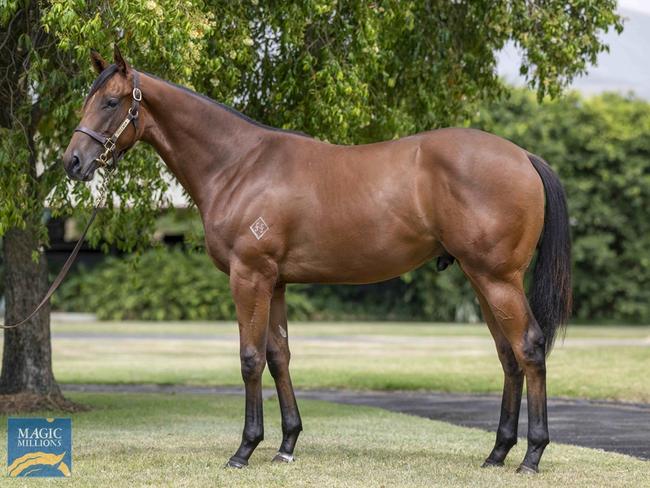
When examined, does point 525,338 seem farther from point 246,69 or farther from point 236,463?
point 246,69

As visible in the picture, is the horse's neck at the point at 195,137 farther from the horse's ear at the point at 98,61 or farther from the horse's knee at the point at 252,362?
the horse's knee at the point at 252,362

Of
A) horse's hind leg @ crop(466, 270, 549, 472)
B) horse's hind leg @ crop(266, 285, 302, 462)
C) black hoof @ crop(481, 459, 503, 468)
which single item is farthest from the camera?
horse's hind leg @ crop(266, 285, 302, 462)

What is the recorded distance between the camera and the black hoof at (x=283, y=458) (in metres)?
8.05

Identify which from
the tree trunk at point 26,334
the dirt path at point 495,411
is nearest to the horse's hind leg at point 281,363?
the dirt path at point 495,411

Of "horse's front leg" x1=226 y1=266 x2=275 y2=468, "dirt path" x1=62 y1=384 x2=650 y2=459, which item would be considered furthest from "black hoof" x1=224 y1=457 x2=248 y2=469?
"dirt path" x1=62 y1=384 x2=650 y2=459

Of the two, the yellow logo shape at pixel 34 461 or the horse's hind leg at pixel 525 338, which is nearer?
the yellow logo shape at pixel 34 461

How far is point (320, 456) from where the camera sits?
8344 millimetres

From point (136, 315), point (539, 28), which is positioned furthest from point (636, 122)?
point (539, 28)

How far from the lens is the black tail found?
7863 mm

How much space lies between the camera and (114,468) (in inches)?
304

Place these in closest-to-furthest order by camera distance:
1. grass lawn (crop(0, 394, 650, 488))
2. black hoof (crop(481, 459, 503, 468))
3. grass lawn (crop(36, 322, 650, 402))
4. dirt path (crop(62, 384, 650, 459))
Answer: grass lawn (crop(0, 394, 650, 488))
black hoof (crop(481, 459, 503, 468))
dirt path (crop(62, 384, 650, 459))
grass lawn (crop(36, 322, 650, 402))

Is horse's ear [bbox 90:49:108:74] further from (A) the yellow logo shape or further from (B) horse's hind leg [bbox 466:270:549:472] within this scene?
(B) horse's hind leg [bbox 466:270:549:472]

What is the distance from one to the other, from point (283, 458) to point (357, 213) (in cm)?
191

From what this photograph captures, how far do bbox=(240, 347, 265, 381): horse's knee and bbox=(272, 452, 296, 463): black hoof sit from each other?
0.66 metres
